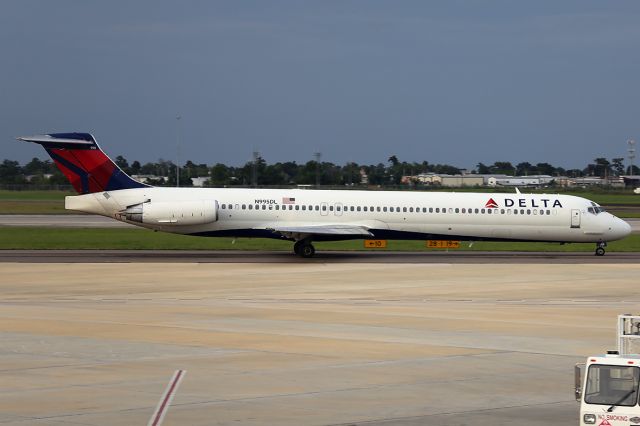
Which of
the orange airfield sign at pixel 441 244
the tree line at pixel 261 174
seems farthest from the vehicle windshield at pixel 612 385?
the tree line at pixel 261 174

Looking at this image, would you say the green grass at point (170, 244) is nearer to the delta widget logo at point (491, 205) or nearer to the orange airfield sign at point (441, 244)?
the orange airfield sign at point (441, 244)

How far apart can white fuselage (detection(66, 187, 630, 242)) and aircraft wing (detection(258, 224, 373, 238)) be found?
15cm

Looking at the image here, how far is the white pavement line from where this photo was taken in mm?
15898

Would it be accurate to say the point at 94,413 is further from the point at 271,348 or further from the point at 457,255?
the point at 457,255

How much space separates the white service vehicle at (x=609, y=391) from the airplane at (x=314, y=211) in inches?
1248

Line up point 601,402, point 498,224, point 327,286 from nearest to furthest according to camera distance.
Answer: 1. point 601,402
2. point 327,286
3. point 498,224

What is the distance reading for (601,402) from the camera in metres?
13.2

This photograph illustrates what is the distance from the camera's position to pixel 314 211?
46.7 m

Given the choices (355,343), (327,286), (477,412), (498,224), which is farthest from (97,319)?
(498,224)

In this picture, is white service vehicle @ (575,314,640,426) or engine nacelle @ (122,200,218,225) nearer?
white service vehicle @ (575,314,640,426)

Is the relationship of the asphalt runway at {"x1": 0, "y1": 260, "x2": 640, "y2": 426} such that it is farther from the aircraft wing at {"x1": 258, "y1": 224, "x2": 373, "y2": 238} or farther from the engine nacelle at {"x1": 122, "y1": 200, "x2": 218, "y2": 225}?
the engine nacelle at {"x1": 122, "y1": 200, "x2": 218, "y2": 225}

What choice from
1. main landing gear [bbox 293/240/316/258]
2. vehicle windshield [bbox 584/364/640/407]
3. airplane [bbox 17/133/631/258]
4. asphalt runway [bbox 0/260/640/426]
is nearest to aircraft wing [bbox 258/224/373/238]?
airplane [bbox 17/133/631/258]

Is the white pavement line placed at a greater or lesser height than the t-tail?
lesser

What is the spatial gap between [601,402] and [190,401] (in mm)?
7081
